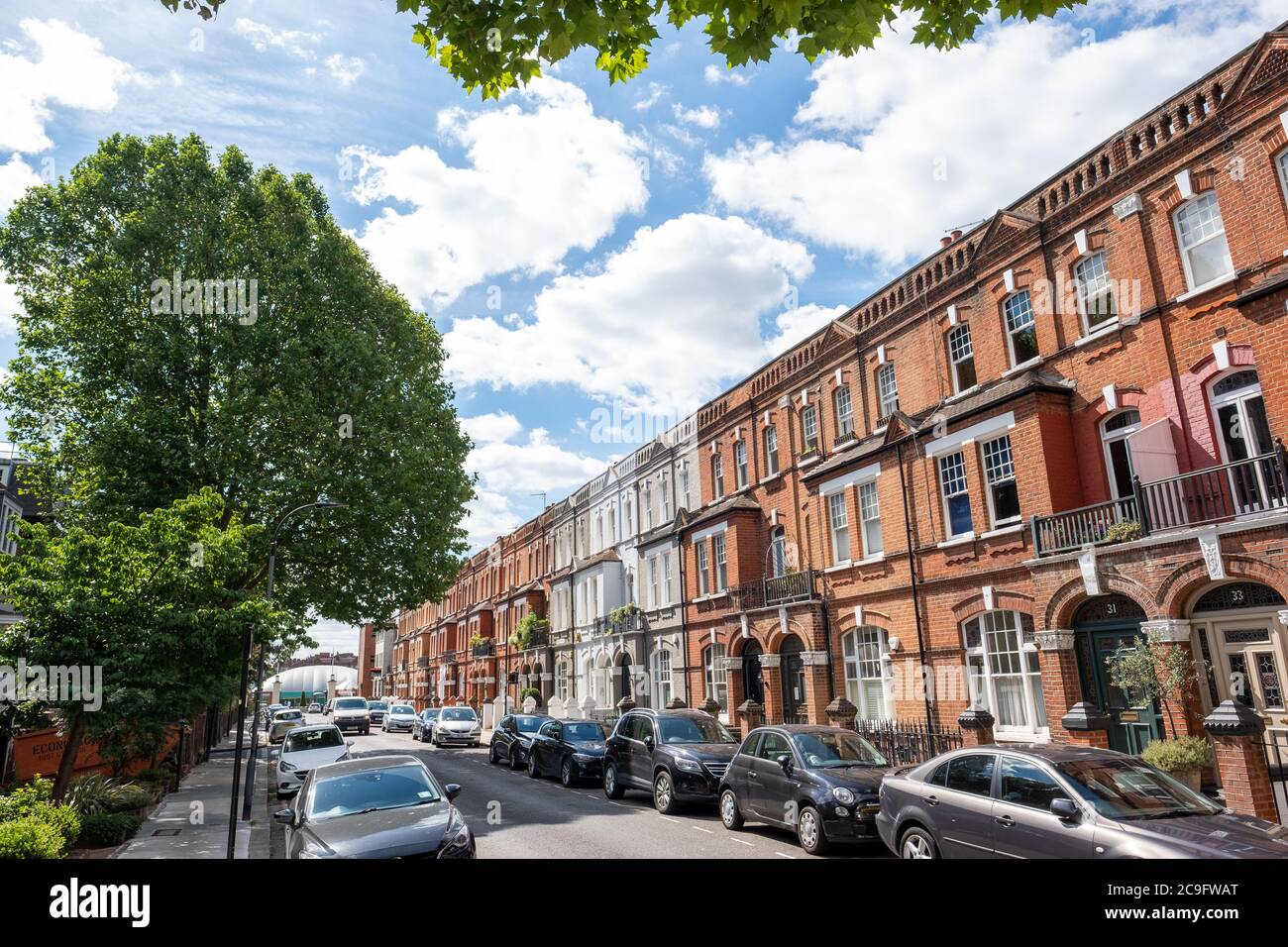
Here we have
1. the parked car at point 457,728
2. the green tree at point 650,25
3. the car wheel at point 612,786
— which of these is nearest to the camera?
the green tree at point 650,25

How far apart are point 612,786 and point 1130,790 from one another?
11.7m

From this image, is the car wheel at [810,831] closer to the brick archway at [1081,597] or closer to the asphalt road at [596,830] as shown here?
the asphalt road at [596,830]

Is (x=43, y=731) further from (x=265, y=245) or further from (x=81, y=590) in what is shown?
(x=265, y=245)

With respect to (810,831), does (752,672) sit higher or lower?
higher

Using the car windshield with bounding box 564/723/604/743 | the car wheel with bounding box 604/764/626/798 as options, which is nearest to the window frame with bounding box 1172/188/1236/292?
the car wheel with bounding box 604/764/626/798

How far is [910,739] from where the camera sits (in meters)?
17.5

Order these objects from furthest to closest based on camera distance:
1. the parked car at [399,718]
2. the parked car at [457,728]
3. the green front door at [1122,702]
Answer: the parked car at [399,718] → the parked car at [457,728] → the green front door at [1122,702]

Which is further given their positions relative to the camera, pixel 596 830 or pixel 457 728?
pixel 457 728

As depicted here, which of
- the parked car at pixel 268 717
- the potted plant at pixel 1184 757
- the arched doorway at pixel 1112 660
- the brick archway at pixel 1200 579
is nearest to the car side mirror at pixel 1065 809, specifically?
the potted plant at pixel 1184 757

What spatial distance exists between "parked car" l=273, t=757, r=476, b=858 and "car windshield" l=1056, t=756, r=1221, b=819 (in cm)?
613

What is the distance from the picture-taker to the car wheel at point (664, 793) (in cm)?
1452

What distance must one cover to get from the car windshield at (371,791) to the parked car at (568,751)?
992 cm

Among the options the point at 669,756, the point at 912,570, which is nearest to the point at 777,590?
the point at 912,570

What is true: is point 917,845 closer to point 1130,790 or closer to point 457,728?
point 1130,790
